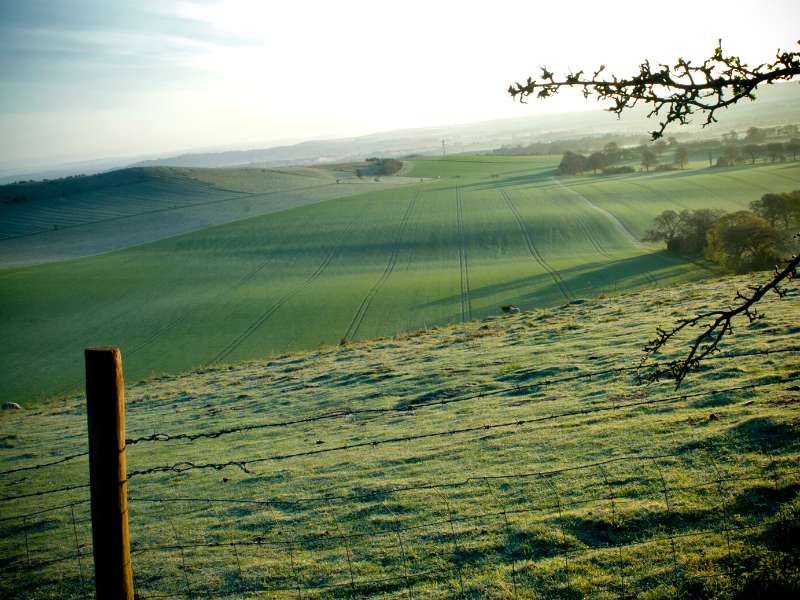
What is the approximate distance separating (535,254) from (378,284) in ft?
58.6

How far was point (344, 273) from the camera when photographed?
58.6m

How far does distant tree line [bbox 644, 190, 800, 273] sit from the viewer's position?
40938mm

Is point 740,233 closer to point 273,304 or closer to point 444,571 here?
point 273,304

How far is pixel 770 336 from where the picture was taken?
45.9 feet

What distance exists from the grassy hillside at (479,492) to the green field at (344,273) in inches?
852

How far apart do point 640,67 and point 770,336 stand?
1157 cm

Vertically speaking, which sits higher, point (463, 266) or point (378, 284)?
point (463, 266)

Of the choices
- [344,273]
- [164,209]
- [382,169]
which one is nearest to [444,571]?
[344,273]

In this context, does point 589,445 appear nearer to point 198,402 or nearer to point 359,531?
point 359,531

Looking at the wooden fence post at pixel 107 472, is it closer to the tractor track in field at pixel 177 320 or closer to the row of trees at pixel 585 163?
the tractor track in field at pixel 177 320

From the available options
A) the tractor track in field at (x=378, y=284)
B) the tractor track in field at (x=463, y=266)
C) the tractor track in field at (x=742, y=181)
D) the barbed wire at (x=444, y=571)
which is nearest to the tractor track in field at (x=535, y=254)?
the tractor track in field at (x=463, y=266)

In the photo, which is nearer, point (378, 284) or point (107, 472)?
point (107, 472)

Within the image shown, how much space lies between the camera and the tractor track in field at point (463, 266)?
133 feet

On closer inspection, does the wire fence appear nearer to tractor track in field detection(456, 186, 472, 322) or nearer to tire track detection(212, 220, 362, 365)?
tire track detection(212, 220, 362, 365)
